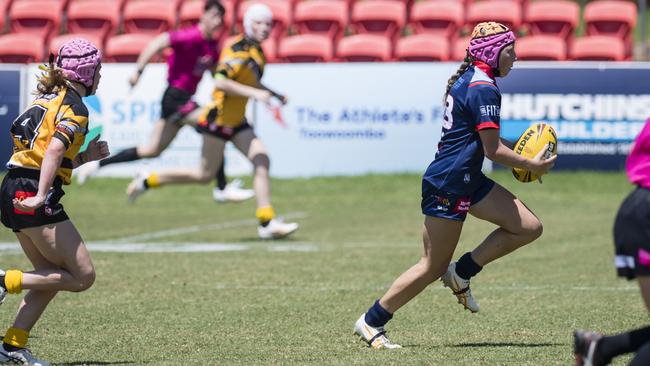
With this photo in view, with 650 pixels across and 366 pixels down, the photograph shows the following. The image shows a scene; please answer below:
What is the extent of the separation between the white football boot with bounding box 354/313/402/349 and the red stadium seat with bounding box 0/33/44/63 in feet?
46.6

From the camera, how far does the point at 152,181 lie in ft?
46.6

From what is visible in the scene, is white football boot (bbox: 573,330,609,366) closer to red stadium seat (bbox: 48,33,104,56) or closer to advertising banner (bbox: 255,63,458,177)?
advertising banner (bbox: 255,63,458,177)

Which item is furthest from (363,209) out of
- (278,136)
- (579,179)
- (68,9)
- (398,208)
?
(68,9)

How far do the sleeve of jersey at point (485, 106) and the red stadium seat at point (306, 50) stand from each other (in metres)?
13.1

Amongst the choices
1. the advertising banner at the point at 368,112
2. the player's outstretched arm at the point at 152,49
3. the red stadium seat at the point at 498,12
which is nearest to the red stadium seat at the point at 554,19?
the red stadium seat at the point at 498,12

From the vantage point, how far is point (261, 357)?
276 inches

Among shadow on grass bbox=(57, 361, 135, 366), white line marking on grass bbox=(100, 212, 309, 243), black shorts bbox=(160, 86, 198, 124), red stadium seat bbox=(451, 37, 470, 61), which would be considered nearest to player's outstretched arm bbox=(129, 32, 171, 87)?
black shorts bbox=(160, 86, 198, 124)

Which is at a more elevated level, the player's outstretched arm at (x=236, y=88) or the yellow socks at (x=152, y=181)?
the player's outstretched arm at (x=236, y=88)

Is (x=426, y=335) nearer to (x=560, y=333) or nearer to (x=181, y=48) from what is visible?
(x=560, y=333)

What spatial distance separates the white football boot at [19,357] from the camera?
22.1ft

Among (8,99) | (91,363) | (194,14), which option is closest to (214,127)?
(8,99)

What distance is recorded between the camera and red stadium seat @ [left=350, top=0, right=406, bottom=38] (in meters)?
21.2

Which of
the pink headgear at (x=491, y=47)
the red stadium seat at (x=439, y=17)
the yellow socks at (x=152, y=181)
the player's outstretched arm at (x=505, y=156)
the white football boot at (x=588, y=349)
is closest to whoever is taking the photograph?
the white football boot at (x=588, y=349)

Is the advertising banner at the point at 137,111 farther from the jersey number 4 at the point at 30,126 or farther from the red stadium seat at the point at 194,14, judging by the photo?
the jersey number 4 at the point at 30,126
